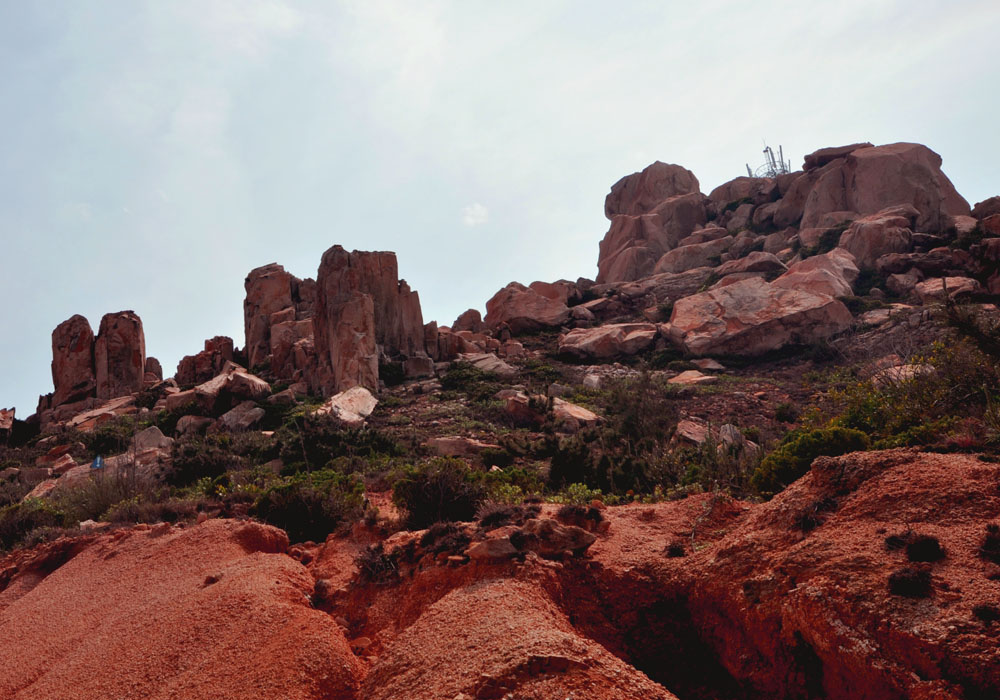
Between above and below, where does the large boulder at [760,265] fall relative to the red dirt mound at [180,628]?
above

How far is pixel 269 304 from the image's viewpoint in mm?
33312

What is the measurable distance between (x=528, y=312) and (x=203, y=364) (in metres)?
18.3

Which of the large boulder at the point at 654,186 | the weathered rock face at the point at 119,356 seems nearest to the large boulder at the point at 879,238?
the large boulder at the point at 654,186

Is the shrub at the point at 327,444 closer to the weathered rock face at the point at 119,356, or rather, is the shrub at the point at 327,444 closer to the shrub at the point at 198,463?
the shrub at the point at 198,463

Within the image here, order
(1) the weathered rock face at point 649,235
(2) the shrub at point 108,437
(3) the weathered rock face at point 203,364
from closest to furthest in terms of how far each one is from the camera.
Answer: (2) the shrub at point 108,437
(3) the weathered rock face at point 203,364
(1) the weathered rock face at point 649,235

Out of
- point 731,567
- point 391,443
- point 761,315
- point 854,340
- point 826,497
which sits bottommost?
point 731,567

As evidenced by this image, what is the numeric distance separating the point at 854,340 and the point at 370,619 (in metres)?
21.9

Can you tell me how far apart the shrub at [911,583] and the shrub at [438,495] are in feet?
16.0

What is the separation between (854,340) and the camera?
21469 millimetres

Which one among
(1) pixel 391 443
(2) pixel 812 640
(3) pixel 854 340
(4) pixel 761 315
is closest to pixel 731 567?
(2) pixel 812 640

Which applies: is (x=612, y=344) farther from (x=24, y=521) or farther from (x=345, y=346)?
(x=24, y=521)

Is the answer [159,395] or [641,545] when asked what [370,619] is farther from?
[159,395]

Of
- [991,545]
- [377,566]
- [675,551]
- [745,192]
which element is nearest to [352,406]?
[377,566]

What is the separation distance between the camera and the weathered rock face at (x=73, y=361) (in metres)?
30.0
